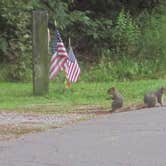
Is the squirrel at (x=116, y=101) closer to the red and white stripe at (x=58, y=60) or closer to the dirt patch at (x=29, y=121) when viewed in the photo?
the dirt patch at (x=29, y=121)

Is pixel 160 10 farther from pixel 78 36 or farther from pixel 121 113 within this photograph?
pixel 121 113

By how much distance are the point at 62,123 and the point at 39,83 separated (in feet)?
20.1

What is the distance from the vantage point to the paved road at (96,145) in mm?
10320

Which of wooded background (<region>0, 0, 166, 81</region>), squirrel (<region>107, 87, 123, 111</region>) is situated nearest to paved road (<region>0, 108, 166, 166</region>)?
Answer: squirrel (<region>107, 87, 123, 111</region>)

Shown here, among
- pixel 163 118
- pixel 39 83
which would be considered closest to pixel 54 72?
pixel 39 83

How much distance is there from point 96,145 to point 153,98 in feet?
16.8

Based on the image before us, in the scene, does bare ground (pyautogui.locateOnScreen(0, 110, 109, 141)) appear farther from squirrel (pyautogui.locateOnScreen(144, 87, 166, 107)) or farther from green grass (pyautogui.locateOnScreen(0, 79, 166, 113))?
squirrel (pyautogui.locateOnScreen(144, 87, 166, 107))

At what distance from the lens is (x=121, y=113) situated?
51.9ft

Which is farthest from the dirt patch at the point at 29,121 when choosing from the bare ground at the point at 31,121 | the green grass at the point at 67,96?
the green grass at the point at 67,96

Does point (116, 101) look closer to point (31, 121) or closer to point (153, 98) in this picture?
point (153, 98)

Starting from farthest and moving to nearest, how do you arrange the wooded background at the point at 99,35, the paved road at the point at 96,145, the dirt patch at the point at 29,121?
1. the wooded background at the point at 99,35
2. the dirt patch at the point at 29,121
3. the paved road at the point at 96,145

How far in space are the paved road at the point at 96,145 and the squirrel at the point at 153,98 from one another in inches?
76.3

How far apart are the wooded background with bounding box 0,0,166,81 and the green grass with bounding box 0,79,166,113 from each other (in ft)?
6.22

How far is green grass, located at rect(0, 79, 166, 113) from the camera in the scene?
17750 millimetres
